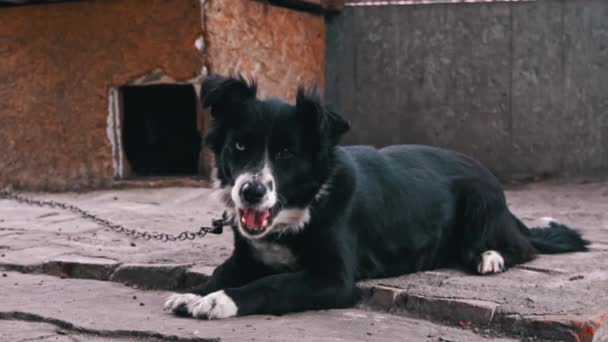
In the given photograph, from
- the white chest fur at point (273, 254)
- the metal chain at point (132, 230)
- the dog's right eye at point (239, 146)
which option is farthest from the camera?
the metal chain at point (132, 230)

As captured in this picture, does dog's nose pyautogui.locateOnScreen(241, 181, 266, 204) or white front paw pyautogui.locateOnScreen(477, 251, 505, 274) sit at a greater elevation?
dog's nose pyautogui.locateOnScreen(241, 181, 266, 204)

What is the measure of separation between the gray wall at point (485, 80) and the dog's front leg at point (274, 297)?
17.5 ft

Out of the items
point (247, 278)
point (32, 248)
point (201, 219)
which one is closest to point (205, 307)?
point (247, 278)

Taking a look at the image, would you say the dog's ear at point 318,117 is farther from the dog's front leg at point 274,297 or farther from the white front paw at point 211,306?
the white front paw at point 211,306

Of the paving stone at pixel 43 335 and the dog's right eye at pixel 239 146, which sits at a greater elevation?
the dog's right eye at pixel 239 146

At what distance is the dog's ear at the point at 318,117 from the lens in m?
3.84

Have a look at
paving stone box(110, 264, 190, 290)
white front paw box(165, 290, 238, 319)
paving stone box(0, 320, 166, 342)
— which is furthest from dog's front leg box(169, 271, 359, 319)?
paving stone box(110, 264, 190, 290)

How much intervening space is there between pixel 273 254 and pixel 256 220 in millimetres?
275

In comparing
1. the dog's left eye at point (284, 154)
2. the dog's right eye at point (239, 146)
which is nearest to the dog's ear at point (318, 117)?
the dog's left eye at point (284, 154)

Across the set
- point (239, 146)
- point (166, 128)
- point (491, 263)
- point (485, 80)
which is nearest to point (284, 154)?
point (239, 146)

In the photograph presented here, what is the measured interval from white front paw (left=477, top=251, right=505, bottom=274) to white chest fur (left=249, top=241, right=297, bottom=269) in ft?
3.44

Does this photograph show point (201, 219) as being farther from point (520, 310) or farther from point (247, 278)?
point (520, 310)

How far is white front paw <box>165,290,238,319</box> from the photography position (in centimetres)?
359

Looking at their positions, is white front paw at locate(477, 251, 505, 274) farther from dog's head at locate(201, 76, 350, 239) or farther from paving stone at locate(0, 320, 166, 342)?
paving stone at locate(0, 320, 166, 342)
